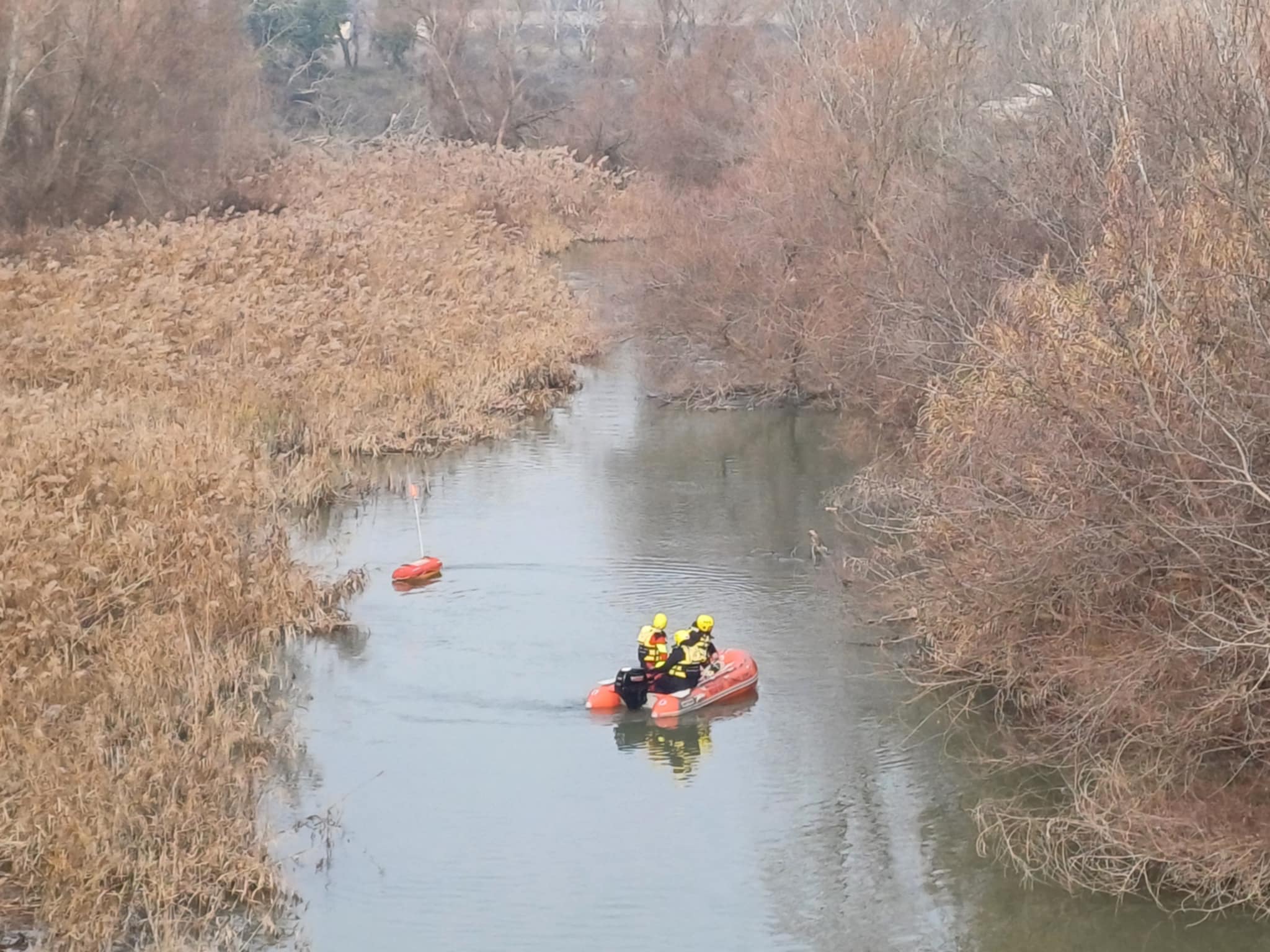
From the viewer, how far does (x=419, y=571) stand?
581 inches

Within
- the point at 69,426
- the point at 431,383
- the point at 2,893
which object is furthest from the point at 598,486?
the point at 2,893

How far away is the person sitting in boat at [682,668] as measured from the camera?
471 inches

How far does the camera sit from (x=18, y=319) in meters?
19.5

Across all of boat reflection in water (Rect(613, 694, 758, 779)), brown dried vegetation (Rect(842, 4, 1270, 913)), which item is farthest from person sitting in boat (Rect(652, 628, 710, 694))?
brown dried vegetation (Rect(842, 4, 1270, 913))

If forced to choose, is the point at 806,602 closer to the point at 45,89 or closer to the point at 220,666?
the point at 220,666

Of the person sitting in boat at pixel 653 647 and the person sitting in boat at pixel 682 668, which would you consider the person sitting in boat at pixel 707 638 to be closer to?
the person sitting in boat at pixel 682 668

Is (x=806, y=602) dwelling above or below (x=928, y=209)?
below

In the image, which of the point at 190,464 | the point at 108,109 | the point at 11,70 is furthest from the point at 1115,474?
the point at 108,109

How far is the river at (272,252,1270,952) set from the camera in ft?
30.5

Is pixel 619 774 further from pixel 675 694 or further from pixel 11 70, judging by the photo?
pixel 11 70

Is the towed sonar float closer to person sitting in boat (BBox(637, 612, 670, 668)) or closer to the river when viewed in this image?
the river

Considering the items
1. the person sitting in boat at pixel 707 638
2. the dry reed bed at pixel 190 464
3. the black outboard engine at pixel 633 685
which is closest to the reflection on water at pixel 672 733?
the black outboard engine at pixel 633 685

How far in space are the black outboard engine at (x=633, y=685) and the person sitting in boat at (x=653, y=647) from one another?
0.33ft

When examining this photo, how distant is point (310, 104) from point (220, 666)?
41.0 metres
